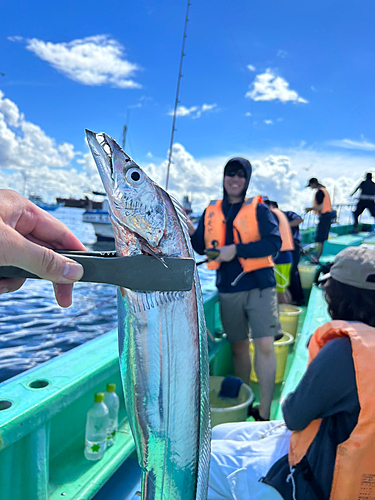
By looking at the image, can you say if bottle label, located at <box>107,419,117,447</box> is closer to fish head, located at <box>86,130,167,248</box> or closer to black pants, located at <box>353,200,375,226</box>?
fish head, located at <box>86,130,167,248</box>

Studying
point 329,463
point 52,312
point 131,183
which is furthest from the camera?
point 52,312

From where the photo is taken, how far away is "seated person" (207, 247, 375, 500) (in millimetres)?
1232

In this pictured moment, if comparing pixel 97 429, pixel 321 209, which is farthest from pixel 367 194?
pixel 97 429

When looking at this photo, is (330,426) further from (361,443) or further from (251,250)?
(251,250)

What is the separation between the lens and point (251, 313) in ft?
9.50

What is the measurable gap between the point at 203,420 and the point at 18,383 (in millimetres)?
989

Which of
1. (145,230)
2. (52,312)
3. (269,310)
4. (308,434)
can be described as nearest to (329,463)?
(308,434)

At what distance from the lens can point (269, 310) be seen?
9.36 ft

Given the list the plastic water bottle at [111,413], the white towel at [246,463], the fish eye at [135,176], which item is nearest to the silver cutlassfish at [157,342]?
the fish eye at [135,176]

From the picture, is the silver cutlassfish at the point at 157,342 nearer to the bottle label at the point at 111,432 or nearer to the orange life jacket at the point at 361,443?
the orange life jacket at the point at 361,443

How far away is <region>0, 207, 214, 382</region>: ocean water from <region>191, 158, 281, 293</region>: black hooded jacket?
1023 mm

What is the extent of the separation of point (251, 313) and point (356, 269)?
1529 millimetres

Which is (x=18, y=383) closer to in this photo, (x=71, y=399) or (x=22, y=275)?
(x=71, y=399)

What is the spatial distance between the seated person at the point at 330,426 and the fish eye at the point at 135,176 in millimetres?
1000
